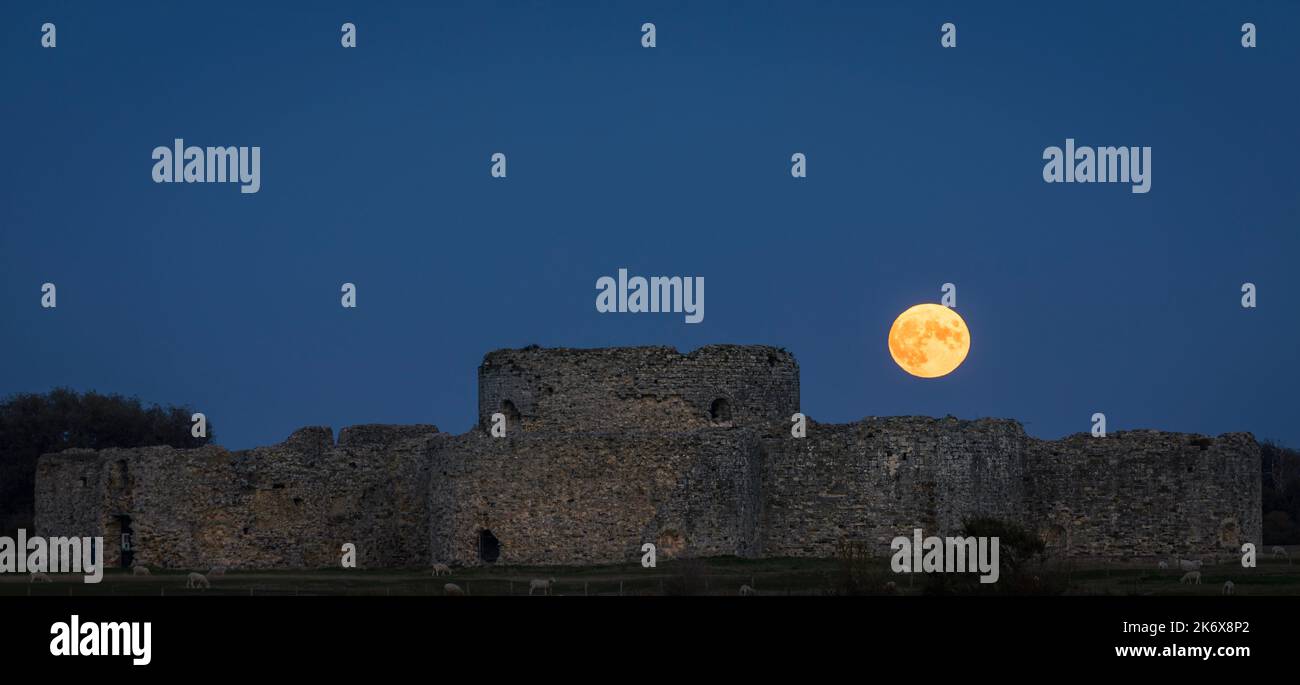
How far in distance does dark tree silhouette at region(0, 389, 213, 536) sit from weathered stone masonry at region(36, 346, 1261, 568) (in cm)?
2025

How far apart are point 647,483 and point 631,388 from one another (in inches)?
149

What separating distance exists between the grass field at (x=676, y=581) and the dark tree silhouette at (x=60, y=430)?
1108 inches

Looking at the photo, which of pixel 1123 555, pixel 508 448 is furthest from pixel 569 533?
pixel 1123 555

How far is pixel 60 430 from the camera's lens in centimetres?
7144

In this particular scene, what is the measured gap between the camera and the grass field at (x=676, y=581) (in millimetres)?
35031

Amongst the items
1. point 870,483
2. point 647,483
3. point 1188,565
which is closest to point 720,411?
point 870,483

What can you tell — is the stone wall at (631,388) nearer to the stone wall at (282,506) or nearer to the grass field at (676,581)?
the stone wall at (282,506)

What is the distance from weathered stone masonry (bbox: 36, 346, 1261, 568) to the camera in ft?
136

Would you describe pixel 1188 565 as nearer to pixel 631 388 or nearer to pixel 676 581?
pixel 676 581
